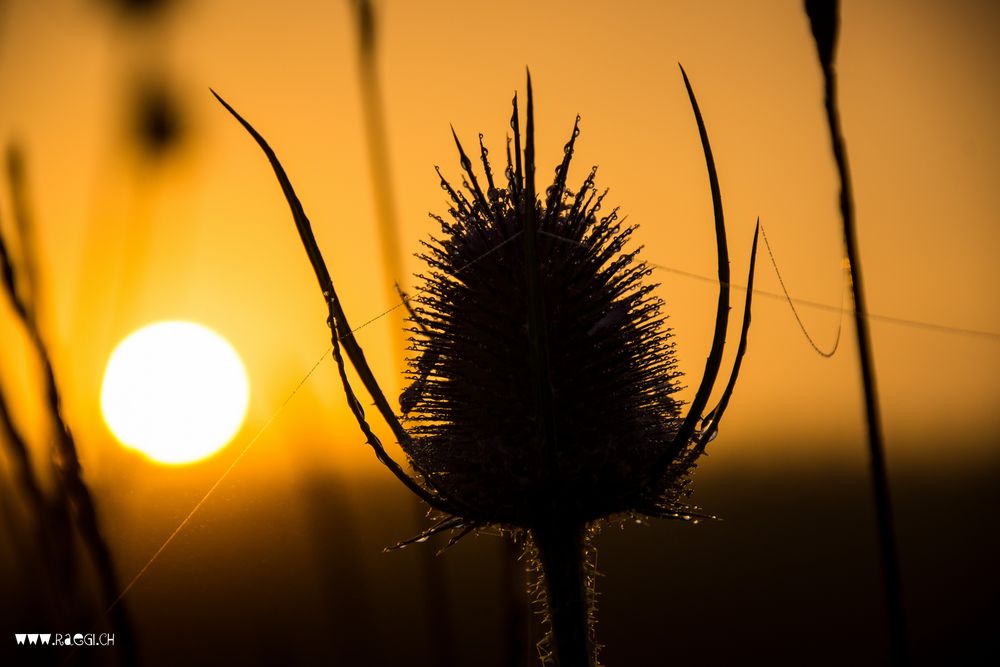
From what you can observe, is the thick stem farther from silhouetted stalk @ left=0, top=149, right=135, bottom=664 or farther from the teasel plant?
silhouetted stalk @ left=0, top=149, right=135, bottom=664

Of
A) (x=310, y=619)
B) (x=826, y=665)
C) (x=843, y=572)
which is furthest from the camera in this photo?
(x=843, y=572)

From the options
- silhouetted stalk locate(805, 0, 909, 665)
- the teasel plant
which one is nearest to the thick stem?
the teasel plant

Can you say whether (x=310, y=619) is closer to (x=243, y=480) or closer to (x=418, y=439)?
(x=243, y=480)

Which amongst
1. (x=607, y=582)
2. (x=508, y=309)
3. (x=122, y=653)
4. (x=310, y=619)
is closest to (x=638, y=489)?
(x=508, y=309)

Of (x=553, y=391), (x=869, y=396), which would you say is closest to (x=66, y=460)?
(x=553, y=391)

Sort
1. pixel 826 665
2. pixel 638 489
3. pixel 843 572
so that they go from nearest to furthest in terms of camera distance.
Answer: pixel 638 489, pixel 826 665, pixel 843 572

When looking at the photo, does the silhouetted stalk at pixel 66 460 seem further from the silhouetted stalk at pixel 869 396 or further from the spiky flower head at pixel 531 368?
the silhouetted stalk at pixel 869 396

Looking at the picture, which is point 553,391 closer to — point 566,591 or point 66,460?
point 566,591
